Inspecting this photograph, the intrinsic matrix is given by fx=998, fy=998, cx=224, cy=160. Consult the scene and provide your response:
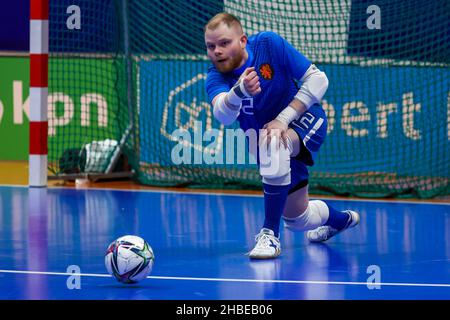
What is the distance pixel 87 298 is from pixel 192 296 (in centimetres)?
50

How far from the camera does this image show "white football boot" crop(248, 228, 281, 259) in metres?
5.89

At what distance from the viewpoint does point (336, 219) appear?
255 inches

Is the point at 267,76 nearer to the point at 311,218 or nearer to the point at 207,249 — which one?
the point at 311,218

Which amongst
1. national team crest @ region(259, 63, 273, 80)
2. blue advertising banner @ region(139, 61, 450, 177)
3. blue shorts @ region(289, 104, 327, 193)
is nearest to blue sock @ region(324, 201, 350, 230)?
blue shorts @ region(289, 104, 327, 193)

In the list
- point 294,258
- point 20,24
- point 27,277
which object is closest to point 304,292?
point 294,258

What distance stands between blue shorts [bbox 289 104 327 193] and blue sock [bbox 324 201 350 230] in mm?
328

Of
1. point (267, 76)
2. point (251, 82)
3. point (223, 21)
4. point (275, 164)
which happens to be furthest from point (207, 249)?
point (223, 21)

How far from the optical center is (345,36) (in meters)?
9.63

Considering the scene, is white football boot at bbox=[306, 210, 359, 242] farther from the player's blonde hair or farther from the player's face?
the player's blonde hair

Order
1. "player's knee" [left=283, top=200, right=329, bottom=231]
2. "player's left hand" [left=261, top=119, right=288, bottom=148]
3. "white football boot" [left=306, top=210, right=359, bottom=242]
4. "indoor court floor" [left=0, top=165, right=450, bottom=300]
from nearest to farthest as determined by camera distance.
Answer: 1. "indoor court floor" [left=0, top=165, right=450, bottom=300]
2. "player's left hand" [left=261, top=119, right=288, bottom=148]
3. "player's knee" [left=283, top=200, right=329, bottom=231]
4. "white football boot" [left=306, top=210, right=359, bottom=242]

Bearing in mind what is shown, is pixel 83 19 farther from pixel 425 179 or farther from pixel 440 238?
pixel 440 238

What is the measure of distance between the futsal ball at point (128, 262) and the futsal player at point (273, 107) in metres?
1.00

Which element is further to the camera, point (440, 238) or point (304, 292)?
point (440, 238)

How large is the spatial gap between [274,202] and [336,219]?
686mm
